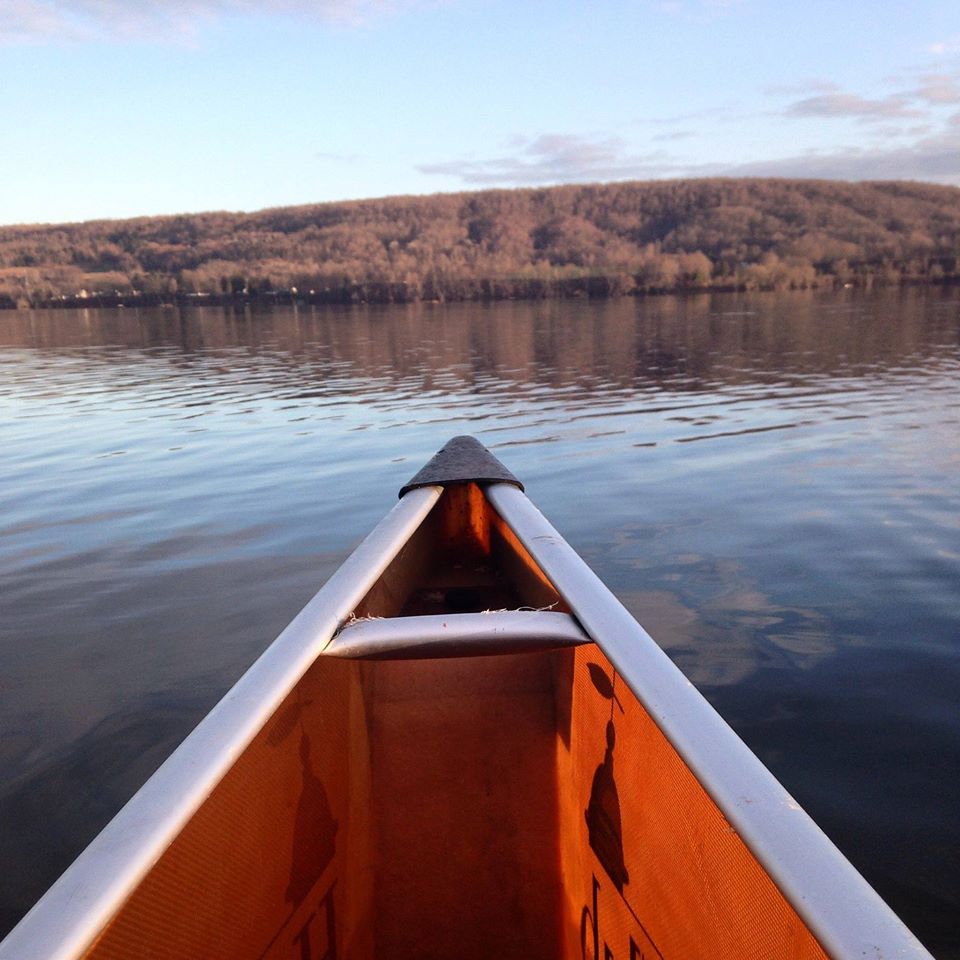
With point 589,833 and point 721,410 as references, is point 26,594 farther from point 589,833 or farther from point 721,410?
point 721,410

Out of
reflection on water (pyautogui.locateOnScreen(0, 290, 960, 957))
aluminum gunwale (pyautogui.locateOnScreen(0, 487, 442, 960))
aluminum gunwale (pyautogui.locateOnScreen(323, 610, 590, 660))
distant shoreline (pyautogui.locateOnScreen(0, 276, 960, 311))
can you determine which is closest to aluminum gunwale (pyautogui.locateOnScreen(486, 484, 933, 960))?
aluminum gunwale (pyautogui.locateOnScreen(323, 610, 590, 660))

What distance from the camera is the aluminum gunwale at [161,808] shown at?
4.47 feet

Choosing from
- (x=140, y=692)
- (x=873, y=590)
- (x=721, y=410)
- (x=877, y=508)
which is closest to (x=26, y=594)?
(x=140, y=692)

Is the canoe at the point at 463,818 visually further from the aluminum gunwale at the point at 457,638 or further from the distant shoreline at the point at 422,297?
the distant shoreline at the point at 422,297

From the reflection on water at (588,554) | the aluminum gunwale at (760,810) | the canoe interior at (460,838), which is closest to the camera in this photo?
the aluminum gunwale at (760,810)

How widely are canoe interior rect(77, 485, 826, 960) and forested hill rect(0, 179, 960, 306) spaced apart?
95518mm

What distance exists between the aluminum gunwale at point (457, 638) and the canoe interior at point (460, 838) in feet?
0.41

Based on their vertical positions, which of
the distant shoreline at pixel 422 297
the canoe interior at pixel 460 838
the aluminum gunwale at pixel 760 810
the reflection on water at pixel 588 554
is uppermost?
the distant shoreline at pixel 422 297

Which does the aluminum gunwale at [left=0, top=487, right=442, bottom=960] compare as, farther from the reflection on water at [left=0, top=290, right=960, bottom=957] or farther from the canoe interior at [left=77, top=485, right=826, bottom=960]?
the reflection on water at [left=0, top=290, right=960, bottom=957]

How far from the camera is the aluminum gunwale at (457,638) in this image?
7.99 ft

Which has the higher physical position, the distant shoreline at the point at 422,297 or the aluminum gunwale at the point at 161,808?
the distant shoreline at the point at 422,297

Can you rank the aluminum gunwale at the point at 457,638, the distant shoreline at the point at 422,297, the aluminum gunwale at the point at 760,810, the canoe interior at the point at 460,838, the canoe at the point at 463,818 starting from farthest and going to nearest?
the distant shoreline at the point at 422,297 < the aluminum gunwale at the point at 457,638 < the canoe interior at the point at 460,838 < the canoe at the point at 463,818 < the aluminum gunwale at the point at 760,810

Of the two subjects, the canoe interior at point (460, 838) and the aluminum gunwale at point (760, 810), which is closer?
the aluminum gunwale at point (760, 810)

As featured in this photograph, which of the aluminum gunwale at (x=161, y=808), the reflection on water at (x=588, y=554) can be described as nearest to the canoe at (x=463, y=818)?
the aluminum gunwale at (x=161, y=808)
